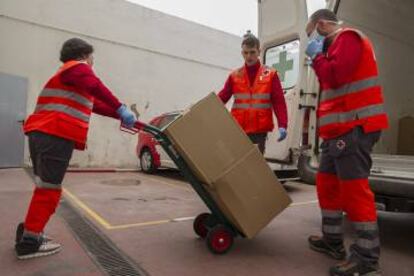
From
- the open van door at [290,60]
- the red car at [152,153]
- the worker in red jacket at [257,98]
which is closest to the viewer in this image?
the worker in red jacket at [257,98]

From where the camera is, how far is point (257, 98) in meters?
3.58

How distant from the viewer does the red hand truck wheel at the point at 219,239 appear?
284 cm

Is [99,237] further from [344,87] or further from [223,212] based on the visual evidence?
[344,87]

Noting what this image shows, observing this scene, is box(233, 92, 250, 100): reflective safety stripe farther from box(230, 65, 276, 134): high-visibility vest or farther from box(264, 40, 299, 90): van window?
box(264, 40, 299, 90): van window

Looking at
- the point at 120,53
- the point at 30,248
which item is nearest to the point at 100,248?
the point at 30,248

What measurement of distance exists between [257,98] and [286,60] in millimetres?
1048

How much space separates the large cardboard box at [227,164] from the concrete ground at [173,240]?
13.3 inches

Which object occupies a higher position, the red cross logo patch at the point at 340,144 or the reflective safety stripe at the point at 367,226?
the red cross logo patch at the point at 340,144

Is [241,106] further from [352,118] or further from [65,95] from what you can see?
[65,95]

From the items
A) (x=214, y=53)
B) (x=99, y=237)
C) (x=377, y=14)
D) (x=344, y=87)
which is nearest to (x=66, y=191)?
(x=99, y=237)

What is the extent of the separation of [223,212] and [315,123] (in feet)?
4.79

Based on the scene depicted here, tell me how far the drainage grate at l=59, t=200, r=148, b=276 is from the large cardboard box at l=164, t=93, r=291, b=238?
762 mm

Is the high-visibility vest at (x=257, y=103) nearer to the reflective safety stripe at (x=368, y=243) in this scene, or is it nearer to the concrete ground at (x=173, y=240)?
the concrete ground at (x=173, y=240)

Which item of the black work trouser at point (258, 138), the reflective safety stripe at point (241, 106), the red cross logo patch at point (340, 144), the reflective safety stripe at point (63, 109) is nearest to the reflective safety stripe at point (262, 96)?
the reflective safety stripe at point (241, 106)
